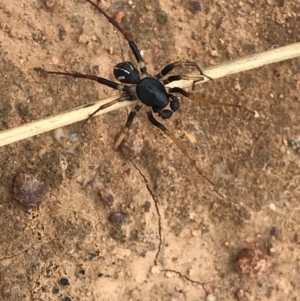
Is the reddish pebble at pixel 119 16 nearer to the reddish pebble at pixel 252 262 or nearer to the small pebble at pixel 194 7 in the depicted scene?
the small pebble at pixel 194 7

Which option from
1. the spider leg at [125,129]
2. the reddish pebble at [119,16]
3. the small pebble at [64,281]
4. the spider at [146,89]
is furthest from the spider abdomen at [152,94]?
the small pebble at [64,281]

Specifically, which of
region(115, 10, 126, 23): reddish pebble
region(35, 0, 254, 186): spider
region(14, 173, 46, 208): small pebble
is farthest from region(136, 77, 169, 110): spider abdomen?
region(14, 173, 46, 208): small pebble

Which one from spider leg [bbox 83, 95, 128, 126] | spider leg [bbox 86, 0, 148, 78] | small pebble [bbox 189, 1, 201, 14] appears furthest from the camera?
small pebble [bbox 189, 1, 201, 14]

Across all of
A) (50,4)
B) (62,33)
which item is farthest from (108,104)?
(50,4)

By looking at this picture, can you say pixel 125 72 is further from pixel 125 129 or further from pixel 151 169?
pixel 151 169

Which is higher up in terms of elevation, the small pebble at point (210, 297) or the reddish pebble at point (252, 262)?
the reddish pebble at point (252, 262)

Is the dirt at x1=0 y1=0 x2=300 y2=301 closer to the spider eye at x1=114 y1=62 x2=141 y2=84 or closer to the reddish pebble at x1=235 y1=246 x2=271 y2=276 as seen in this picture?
the reddish pebble at x1=235 y1=246 x2=271 y2=276
